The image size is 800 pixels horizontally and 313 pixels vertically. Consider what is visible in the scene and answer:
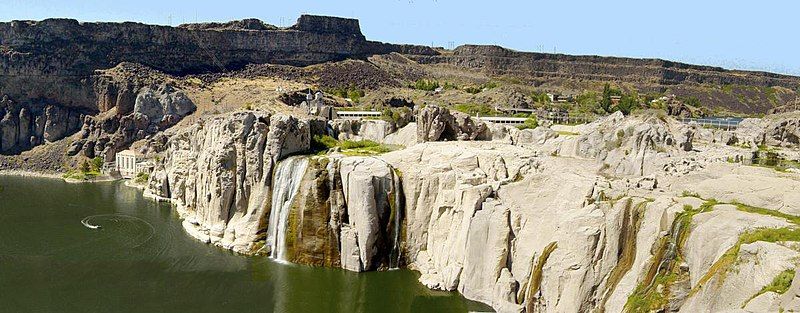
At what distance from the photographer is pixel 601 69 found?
144m

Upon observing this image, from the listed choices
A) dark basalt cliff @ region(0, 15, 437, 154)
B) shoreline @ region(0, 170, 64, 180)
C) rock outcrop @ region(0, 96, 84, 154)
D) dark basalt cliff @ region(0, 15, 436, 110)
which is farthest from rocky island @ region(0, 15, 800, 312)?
shoreline @ region(0, 170, 64, 180)

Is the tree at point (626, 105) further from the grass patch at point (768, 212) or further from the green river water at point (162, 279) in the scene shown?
the grass patch at point (768, 212)

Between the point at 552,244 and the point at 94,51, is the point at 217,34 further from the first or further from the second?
the point at 552,244

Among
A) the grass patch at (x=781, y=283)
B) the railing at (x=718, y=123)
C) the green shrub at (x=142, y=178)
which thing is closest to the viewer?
the grass patch at (x=781, y=283)

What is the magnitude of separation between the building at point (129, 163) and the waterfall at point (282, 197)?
140ft

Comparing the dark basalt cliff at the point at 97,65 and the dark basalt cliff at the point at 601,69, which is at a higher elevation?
the dark basalt cliff at the point at 601,69

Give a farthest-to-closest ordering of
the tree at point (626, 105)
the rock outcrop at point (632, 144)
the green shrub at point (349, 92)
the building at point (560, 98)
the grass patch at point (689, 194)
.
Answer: the green shrub at point (349, 92) → the building at point (560, 98) → the tree at point (626, 105) → the rock outcrop at point (632, 144) → the grass patch at point (689, 194)

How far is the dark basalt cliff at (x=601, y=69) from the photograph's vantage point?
467 feet

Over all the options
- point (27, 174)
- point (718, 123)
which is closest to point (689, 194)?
point (718, 123)

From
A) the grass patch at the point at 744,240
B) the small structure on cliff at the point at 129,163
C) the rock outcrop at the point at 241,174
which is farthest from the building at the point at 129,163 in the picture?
the grass patch at the point at 744,240

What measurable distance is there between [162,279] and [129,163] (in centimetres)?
4955

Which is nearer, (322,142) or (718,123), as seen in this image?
(322,142)

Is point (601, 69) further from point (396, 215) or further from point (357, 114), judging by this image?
point (396, 215)

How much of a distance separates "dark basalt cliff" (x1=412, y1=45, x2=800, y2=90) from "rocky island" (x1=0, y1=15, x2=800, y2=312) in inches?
1669
